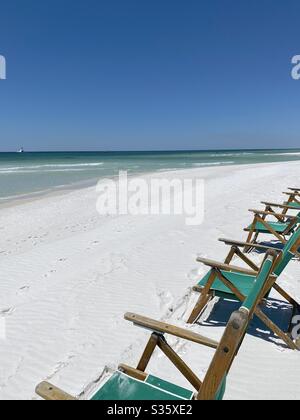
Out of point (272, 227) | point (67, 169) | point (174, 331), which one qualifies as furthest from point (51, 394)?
point (67, 169)

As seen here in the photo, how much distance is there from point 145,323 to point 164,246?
4.11 meters

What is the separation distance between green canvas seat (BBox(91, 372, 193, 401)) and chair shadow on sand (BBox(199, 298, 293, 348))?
1.53 meters

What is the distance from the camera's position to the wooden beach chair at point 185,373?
172 cm

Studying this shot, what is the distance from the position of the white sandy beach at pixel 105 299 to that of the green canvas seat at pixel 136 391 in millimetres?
682

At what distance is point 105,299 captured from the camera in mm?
4387

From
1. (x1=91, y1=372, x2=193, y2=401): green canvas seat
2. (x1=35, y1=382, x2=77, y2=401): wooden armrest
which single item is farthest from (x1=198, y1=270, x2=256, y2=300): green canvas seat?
(x1=35, y1=382, x2=77, y2=401): wooden armrest

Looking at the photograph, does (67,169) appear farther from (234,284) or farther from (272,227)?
(234,284)

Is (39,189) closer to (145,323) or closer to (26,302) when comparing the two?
(26,302)

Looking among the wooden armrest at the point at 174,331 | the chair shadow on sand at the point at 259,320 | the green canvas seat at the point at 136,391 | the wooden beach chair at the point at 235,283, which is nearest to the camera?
the green canvas seat at the point at 136,391

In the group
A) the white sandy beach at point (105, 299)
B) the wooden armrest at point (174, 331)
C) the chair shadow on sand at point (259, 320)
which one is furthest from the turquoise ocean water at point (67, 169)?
the wooden armrest at point (174, 331)

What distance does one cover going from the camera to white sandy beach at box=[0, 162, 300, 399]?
2.96 m

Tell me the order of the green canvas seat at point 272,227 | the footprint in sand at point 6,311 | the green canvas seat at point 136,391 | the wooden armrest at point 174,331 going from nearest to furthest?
the green canvas seat at point 136,391 < the wooden armrest at point 174,331 < the footprint in sand at point 6,311 < the green canvas seat at point 272,227

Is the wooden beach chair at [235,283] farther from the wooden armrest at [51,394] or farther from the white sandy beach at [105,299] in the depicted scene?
the wooden armrest at [51,394]

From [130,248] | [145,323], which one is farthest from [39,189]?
[145,323]
